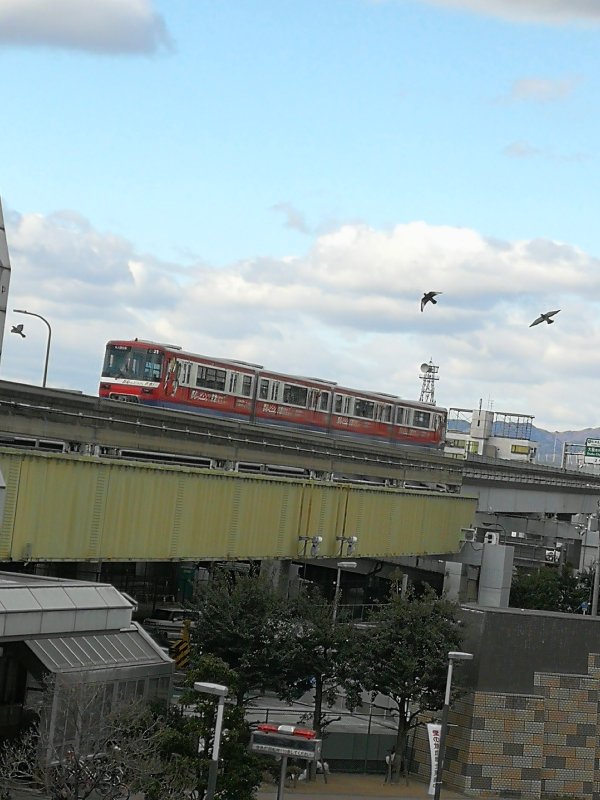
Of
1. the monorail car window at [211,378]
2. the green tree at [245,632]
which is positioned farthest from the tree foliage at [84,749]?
the monorail car window at [211,378]

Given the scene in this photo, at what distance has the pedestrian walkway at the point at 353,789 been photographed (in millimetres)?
37812

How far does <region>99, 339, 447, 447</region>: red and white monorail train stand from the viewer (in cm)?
6744

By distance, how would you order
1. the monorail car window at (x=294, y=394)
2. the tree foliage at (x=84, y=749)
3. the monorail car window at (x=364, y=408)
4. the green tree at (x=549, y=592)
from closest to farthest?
the tree foliage at (x=84, y=749) < the monorail car window at (x=294, y=394) < the green tree at (x=549, y=592) < the monorail car window at (x=364, y=408)

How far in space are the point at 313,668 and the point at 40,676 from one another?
9.74m

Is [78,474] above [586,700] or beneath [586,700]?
above

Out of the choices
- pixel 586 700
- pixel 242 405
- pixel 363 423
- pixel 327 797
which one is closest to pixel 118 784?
pixel 327 797

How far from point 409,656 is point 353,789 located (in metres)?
4.24

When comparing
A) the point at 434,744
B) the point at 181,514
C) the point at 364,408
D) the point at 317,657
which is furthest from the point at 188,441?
the point at 364,408

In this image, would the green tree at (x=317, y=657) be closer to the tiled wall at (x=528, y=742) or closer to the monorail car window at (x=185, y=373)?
the tiled wall at (x=528, y=742)

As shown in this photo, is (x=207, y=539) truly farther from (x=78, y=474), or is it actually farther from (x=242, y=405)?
(x=242, y=405)

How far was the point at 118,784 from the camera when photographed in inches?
1080

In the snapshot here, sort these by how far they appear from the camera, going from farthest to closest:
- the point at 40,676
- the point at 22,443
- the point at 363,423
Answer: the point at 363,423 → the point at 22,443 → the point at 40,676

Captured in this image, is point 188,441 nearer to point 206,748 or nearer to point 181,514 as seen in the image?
point 181,514

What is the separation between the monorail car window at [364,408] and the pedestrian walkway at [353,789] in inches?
1680
